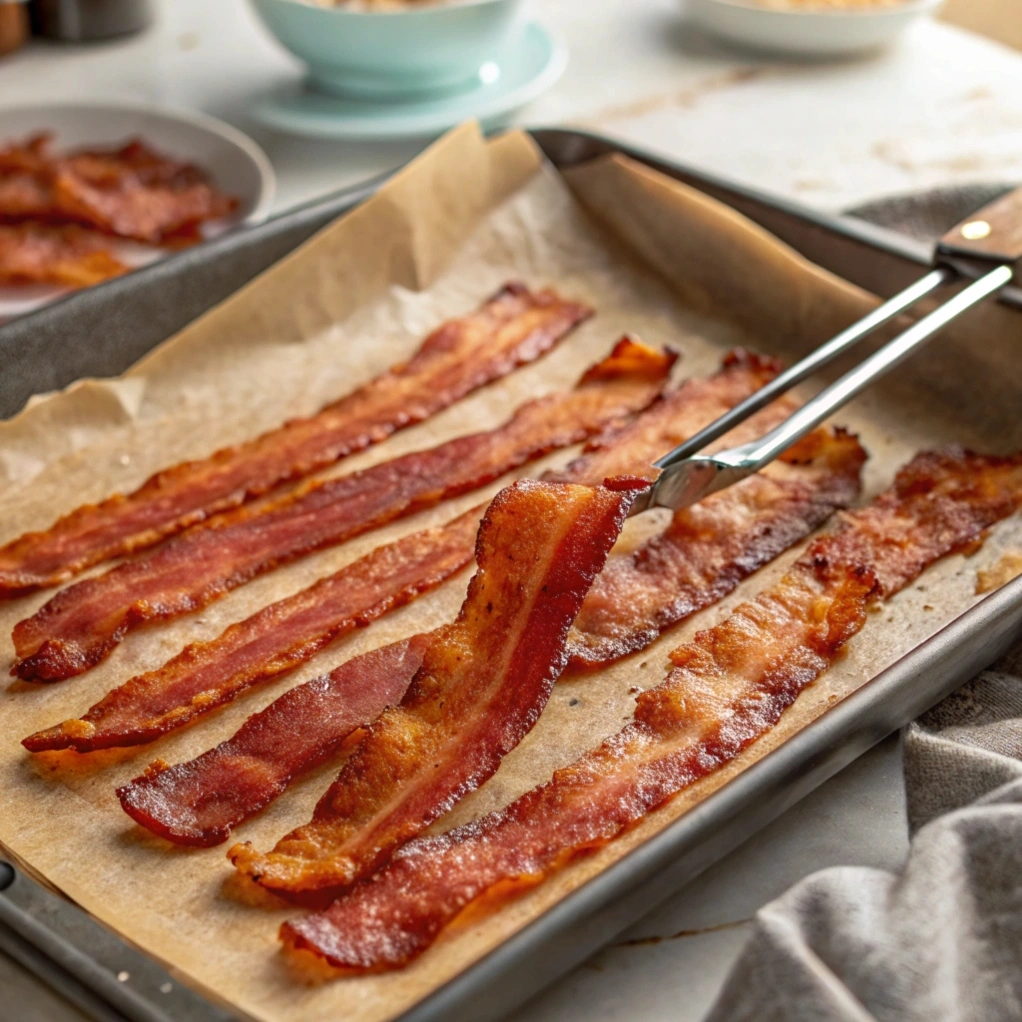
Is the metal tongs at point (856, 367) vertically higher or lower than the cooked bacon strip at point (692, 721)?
higher

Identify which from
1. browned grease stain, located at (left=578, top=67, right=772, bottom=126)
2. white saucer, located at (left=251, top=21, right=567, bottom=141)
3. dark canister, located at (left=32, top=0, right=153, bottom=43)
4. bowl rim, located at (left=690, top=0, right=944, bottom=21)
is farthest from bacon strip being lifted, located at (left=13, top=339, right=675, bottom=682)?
dark canister, located at (left=32, top=0, right=153, bottom=43)

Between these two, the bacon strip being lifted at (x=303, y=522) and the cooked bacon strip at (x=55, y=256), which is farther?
the cooked bacon strip at (x=55, y=256)

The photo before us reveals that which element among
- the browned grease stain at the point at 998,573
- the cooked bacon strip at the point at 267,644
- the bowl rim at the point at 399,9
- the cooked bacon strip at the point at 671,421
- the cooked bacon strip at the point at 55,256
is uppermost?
the bowl rim at the point at 399,9

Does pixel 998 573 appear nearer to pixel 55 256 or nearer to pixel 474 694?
pixel 474 694

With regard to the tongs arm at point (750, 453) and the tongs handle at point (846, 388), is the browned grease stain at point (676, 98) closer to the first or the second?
the tongs handle at point (846, 388)

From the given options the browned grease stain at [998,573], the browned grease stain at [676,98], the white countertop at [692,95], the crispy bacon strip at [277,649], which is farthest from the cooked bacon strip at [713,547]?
the browned grease stain at [676,98]

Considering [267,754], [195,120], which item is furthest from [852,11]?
[267,754]

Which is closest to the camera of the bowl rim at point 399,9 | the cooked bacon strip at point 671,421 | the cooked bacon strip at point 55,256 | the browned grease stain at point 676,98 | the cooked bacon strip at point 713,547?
the cooked bacon strip at point 713,547

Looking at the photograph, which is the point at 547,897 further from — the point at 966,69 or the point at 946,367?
the point at 966,69
